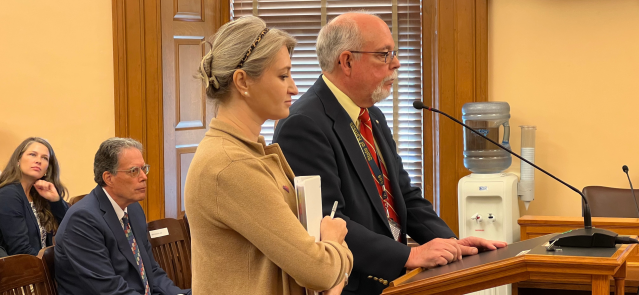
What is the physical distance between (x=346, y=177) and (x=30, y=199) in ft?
9.38

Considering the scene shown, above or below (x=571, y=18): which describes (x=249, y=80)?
below

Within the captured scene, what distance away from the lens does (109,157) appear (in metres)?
2.86

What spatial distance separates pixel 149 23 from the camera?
4.50 metres

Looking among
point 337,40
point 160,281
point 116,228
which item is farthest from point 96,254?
point 337,40

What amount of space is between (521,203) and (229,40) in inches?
137

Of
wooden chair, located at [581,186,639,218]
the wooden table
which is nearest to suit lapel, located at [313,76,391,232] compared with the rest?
the wooden table

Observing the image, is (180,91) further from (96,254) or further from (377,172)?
(377,172)

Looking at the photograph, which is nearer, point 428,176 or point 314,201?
point 314,201

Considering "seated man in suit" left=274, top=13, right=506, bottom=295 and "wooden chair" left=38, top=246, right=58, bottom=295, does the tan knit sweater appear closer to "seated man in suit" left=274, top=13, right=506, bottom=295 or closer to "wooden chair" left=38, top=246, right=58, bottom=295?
"seated man in suit" left=274, top=13, right=506, bottom=295

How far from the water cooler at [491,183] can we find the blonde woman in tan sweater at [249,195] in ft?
9.15

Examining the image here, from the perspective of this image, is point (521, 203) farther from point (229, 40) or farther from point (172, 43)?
point (229, 40)

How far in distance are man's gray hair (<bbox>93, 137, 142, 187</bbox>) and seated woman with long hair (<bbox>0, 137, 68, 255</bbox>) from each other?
1.18m

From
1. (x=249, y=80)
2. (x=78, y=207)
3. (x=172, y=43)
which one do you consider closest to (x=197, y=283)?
(x=249, y=80)

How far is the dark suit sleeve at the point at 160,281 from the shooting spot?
2783 millimetres
